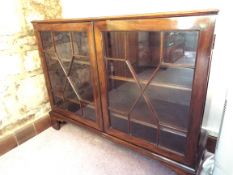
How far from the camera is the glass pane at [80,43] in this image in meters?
1.19

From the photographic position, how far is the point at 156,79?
0.99 m

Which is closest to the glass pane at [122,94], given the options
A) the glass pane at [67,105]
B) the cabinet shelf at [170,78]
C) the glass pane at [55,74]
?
the cabinet shelf at [170,78]

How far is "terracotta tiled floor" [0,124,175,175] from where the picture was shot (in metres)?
1.30

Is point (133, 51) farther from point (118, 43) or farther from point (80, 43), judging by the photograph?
point (80, 43)

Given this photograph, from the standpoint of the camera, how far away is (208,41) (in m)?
0.76

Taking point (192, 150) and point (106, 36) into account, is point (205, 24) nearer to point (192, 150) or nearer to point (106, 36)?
point (106, 36)

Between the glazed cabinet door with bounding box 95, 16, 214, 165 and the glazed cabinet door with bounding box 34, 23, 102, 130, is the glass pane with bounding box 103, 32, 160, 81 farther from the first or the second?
the glazed cabinet door with bounding box 34, 23, 102, 130

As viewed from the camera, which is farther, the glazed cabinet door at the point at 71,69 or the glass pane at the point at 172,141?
the glazed cabinet door at the point at 71,69

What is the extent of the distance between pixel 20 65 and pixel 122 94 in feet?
3.21

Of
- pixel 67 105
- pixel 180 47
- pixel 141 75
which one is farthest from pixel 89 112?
pixel 180 47

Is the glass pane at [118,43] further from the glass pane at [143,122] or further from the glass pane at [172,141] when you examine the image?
the glass pane at [172,141]

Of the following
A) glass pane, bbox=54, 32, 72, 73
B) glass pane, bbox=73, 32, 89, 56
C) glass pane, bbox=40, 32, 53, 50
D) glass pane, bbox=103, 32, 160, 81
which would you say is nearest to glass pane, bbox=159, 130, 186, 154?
glass pane, bbox=103, 32, 160, 81

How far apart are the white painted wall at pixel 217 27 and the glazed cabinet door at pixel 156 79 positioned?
0.21 metres

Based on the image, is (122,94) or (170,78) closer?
(170,78)
